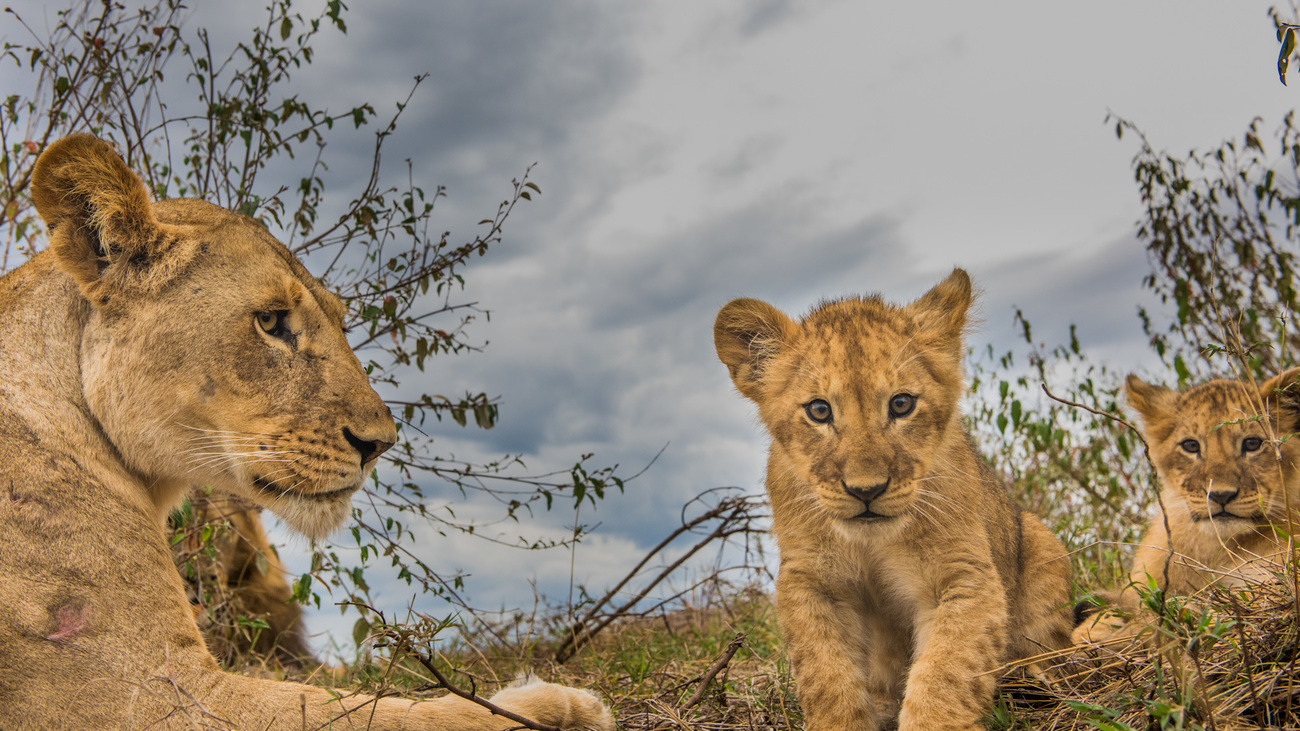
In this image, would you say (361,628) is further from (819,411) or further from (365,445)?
(819,411)

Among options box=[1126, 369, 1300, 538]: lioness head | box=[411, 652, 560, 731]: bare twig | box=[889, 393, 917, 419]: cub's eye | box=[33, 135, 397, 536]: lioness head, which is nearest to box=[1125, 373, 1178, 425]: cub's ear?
box=[1126, 369, 1300, 538]: lioness head

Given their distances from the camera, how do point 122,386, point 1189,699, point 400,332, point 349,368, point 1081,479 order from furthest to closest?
1. point 1081,479
2. point 400,332
3. point 349,368
4. point 122,386
5. point 1189,699

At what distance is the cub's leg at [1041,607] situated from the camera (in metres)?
3.69

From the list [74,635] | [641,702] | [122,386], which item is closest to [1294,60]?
[641,702]

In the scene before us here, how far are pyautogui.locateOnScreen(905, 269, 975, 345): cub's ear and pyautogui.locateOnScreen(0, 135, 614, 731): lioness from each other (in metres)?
1.87

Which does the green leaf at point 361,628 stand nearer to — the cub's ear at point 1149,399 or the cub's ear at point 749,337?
the cub's ear at point 749,337

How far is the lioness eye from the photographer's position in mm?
3400

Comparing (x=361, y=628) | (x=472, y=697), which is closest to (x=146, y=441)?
(x=472, y=697)

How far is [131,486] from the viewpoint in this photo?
325 centimetres

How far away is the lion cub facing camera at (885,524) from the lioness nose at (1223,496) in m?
1.58

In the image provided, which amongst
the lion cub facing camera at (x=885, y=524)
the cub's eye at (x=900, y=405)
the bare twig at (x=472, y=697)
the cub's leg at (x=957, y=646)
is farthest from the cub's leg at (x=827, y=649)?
the bare twig at (x=472, y=697)

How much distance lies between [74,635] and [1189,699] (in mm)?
3028

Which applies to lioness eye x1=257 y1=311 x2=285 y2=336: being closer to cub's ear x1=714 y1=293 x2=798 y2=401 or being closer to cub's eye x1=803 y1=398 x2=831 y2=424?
cub's ear x1=714 y1=293 x2=798 y2=401

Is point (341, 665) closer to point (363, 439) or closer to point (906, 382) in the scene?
point (363, 439)
